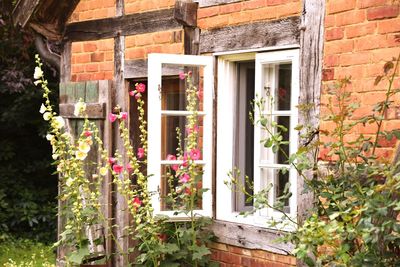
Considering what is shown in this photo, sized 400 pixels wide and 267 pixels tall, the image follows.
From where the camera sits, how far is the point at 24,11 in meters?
9.04

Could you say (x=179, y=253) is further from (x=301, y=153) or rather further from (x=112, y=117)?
(x=301, y=153)

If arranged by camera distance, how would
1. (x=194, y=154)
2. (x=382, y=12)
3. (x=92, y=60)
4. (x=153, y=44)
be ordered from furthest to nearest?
1. (x=92, y=60)
2. (x=153, y=44)
3. (x=194, y=154)
4. (x=382, y=12)

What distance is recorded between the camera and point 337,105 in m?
6.00

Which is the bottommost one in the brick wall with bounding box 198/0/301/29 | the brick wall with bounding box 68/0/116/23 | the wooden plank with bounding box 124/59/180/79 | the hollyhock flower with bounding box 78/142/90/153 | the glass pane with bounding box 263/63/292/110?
the hollyhock flower with bounding box 78/142/90/153

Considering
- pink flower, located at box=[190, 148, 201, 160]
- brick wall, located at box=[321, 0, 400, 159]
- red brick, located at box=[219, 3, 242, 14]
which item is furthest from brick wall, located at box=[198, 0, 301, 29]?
pink flower, located at box=[190, 148, 201, 160]

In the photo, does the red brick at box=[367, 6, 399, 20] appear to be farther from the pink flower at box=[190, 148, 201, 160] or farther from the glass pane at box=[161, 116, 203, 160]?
the pink flower at box=[190, 148, 201, 160]

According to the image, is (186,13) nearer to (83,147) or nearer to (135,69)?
(135,69)

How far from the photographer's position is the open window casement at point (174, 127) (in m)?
7.01

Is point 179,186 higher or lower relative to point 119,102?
lower

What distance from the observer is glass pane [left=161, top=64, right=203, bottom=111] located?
730 cm

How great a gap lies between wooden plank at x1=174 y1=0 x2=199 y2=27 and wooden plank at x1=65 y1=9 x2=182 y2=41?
20 cm

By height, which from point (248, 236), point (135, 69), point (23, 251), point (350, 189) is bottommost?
point (23, 251)

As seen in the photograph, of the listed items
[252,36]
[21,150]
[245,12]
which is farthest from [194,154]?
[21,150]

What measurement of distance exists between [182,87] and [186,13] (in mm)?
623
